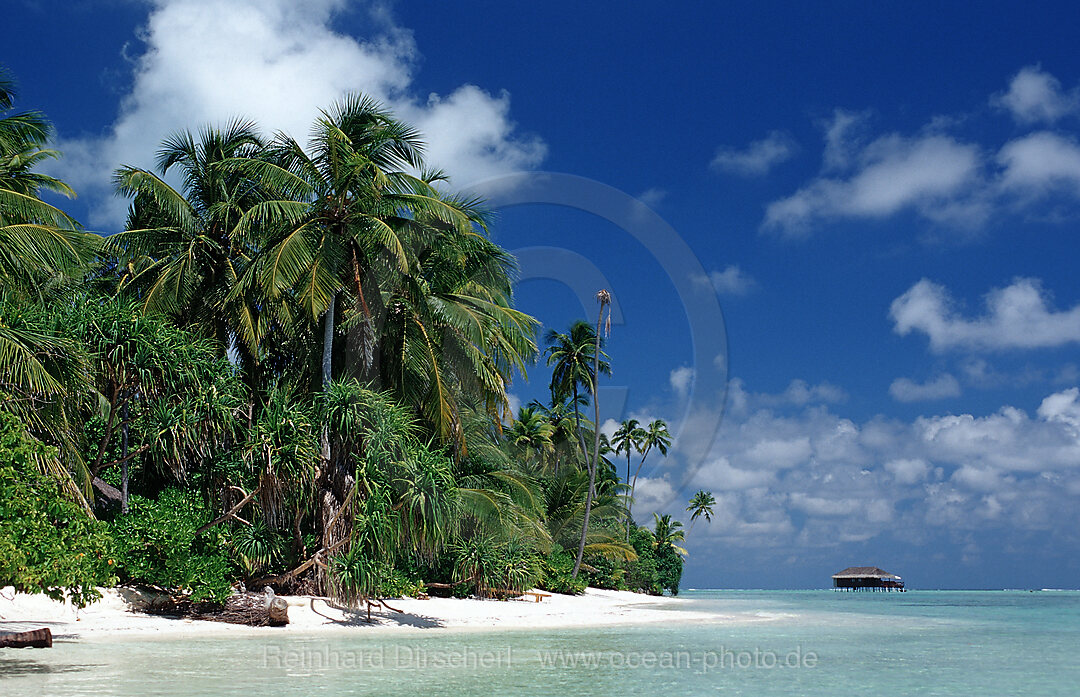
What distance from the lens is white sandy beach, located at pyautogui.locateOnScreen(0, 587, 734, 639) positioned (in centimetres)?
1577

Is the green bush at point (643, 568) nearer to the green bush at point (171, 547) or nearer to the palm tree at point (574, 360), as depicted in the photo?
the palm tree at point (574, 360)

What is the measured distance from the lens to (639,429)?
7000cm

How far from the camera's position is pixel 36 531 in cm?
1005

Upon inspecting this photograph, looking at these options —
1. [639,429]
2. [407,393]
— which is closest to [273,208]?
[407,393]

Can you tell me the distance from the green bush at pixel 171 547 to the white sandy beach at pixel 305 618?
2.32ft

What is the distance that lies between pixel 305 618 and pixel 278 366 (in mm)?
9019

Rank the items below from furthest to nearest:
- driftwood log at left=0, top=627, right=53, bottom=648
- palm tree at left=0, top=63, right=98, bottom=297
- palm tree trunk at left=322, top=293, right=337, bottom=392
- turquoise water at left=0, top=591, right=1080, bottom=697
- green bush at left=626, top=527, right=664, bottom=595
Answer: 1. green bush at left=626, top=527, right=664, bottom=595
2. palm tree trunk at left=322, top=293, right=337, bottom=392
3. palm tree at left=0, top=63, right=98, bottom=297
4. driftwood log at left=0, top=627, right=53, bottom=648
5. turquoise water at left=0, top=591, right=1080, bottom=697

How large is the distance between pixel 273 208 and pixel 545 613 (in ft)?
44.1

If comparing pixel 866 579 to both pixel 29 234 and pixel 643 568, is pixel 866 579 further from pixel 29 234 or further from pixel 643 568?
pixel 29 234

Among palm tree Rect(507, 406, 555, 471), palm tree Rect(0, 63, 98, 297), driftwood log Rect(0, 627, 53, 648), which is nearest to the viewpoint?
driftwood log Rect(0, 627, 53, 648)

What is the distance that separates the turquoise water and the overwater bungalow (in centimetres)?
9003

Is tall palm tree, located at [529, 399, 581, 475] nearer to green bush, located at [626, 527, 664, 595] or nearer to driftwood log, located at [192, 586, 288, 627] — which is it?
green bush, located at [626, 527, 664, 595]

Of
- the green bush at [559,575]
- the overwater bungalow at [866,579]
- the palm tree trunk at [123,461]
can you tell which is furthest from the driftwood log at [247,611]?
the overwater bungalow at [866,579]

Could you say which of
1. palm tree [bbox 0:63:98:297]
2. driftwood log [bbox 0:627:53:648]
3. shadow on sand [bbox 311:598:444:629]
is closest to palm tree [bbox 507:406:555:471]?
shadow on sand [bbox 311:598:444:629]
